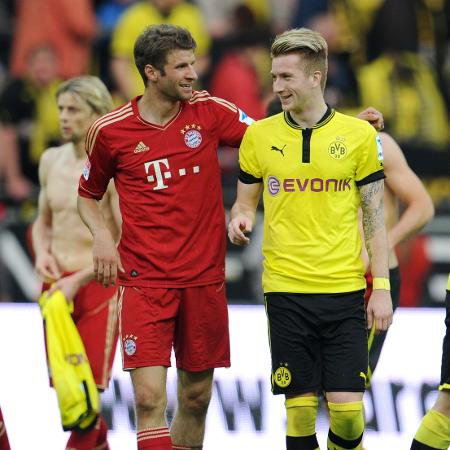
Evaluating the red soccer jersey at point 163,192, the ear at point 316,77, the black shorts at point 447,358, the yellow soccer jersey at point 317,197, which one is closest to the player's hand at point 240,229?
the yellow soccer jersey at point 317,197

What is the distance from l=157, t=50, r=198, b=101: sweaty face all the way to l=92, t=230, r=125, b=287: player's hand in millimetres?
785

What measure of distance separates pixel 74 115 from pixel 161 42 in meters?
1.30

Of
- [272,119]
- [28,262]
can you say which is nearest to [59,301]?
[272,119]

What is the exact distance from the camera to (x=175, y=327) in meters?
6.69

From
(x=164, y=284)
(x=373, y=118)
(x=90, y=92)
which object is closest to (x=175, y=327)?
(x=164, y=284)

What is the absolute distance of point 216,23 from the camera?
13086 millimetres

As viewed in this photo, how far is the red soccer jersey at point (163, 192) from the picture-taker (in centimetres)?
653

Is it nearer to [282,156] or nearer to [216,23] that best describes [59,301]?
[282,156]

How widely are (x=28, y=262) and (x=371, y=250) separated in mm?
7034

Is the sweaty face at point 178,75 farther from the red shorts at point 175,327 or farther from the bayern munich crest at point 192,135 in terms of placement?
the red shorts at point 175,327

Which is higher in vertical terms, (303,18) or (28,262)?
(303,18)

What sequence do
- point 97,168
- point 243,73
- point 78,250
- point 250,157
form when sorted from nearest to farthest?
point 250,157 < point 97,168 < point 78,250 < point 243,73

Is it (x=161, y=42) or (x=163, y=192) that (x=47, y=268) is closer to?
(x=163, y=192)

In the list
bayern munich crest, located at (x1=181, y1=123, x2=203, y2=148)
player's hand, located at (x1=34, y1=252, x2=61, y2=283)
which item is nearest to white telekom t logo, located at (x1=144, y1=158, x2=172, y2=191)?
bayern munich crest, located at (x1=181, y1=123, x2=203, y2=148)
